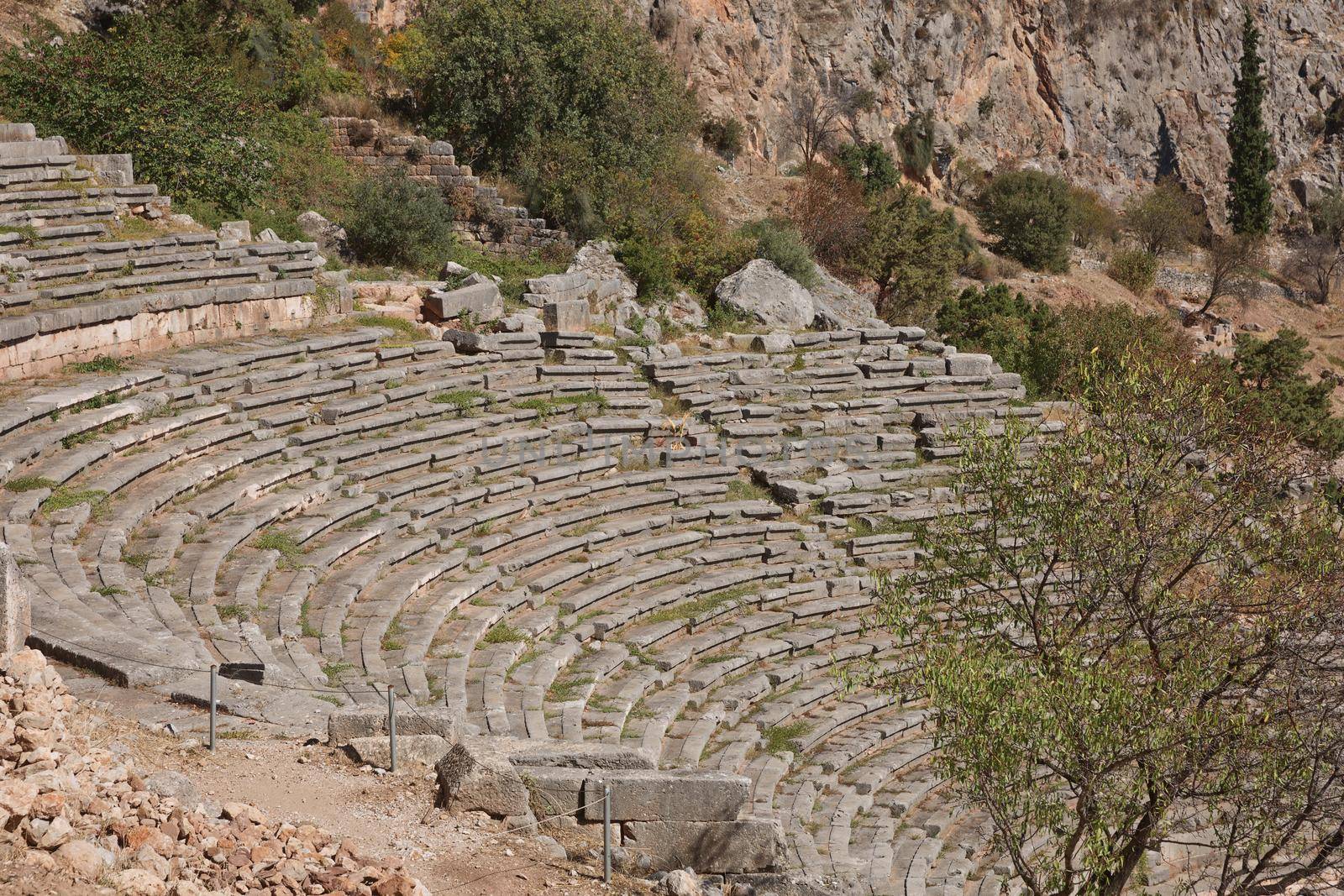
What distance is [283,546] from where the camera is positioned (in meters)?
12.7

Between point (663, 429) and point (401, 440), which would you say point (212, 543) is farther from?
point (663, 429)

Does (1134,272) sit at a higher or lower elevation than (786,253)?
higher

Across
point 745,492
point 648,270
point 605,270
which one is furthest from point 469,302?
point 745,492

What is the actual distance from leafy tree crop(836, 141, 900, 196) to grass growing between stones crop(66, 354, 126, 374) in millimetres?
30930

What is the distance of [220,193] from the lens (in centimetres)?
2086

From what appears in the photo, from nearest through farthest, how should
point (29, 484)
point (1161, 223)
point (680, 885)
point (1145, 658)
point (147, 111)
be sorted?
point (680, 885) < point (1145, 658) < point (29, 484) < point (147, 111) < point (1161, 223)

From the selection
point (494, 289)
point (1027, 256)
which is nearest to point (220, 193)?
point (494, 289)

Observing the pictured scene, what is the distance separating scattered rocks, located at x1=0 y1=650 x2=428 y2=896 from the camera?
562 cm

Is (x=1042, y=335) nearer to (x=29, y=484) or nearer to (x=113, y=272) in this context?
(x=113, y=272)

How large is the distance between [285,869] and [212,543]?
22.2 feet

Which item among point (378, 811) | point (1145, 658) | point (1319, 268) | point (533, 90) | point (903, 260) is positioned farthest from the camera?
point (1319, 268)

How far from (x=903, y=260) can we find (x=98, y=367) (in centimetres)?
1823

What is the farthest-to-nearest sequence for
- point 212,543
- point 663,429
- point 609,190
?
point 609,190, point 663,429, point 212,543

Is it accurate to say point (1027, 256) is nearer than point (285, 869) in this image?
No
